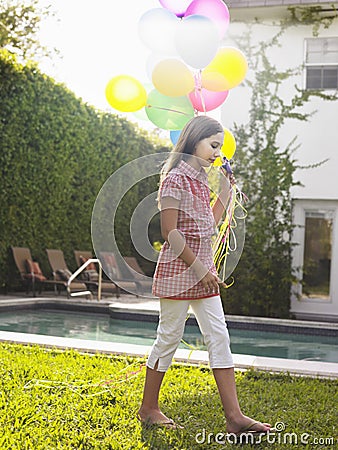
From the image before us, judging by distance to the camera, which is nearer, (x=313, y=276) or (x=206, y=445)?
(x=206, y=445)

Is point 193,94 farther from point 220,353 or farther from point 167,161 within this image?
point 220,353

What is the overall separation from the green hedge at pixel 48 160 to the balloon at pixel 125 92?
26.5ft

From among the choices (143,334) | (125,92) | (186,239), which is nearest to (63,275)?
(143,334)

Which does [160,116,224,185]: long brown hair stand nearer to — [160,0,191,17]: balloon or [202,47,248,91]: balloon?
[202,47,248,91]: balloon

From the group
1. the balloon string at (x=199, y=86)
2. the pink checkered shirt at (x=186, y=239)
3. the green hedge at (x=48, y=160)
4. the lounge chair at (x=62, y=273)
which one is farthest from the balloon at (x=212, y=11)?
the green hedge at (x=48, y=160)

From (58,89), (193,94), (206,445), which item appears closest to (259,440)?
(206,445)

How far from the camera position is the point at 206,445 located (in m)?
3.27

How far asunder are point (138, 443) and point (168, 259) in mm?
926

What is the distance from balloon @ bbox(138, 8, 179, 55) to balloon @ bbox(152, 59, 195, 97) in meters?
0.15

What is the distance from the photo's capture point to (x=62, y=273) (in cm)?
1241

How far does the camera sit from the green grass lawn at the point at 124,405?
10.8ft

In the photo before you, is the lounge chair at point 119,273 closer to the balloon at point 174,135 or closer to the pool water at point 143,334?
the balloon at point 174,135

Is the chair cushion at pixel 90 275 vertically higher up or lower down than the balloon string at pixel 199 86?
lower down

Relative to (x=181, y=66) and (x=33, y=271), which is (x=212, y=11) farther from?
(x=33, y=271)
